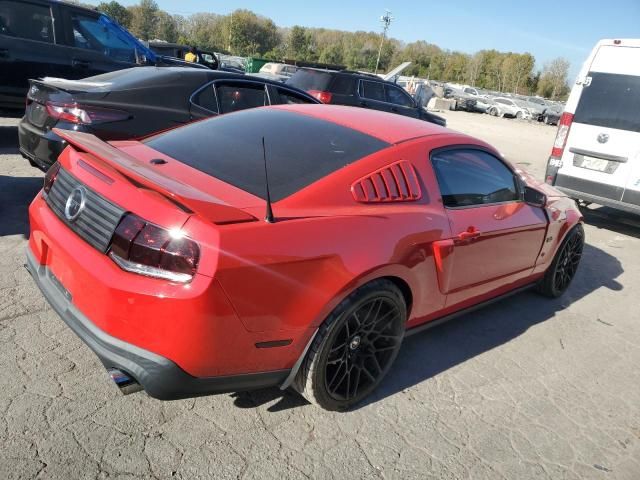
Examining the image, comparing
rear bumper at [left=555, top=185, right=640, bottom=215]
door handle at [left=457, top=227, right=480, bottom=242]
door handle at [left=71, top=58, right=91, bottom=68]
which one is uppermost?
door handle at [left=71, top=58, right=91, bottom=68]

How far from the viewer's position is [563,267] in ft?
15.6

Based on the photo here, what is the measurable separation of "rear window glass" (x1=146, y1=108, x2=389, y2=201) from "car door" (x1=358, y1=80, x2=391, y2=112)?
9.32m

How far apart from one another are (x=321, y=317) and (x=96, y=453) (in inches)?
44.4

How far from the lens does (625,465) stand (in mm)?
2736

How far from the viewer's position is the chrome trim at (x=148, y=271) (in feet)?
6.70

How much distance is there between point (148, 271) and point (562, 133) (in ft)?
23.8

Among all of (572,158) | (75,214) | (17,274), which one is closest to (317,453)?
(75,214)

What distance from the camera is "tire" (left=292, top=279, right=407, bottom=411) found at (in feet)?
8.20

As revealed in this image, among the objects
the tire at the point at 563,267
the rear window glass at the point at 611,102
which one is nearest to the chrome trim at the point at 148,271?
the tire at the point at 563,267

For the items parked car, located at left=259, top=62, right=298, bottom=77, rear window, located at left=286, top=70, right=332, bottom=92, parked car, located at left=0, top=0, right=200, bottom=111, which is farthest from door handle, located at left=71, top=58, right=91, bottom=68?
parked car, located at left=259, top=62, right=298, bottom=77

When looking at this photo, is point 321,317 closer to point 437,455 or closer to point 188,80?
point 437,455

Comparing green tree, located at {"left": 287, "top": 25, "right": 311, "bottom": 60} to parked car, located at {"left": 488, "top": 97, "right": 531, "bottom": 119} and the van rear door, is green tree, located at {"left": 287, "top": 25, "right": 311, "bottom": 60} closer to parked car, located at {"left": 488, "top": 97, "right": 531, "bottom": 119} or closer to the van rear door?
parked car, located at {"left": 488, "top": 97, "right": 531, "bottom": 119}

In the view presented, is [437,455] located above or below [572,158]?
below

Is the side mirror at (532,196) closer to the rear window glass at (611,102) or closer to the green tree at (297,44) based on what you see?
the rear window glass at (611,102)
